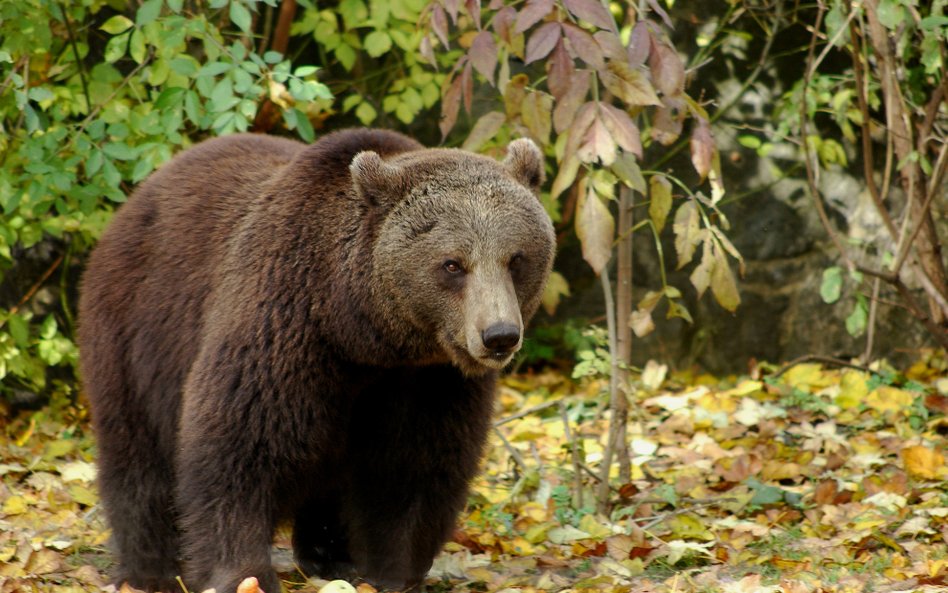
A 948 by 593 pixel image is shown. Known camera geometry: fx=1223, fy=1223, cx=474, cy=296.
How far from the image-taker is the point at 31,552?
5.00 m

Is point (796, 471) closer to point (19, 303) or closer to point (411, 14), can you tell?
point (411, 14)

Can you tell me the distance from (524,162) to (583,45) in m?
0.53

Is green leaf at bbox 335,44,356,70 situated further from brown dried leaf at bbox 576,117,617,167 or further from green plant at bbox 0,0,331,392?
brown dried leaf at bbox 576,117,617,167

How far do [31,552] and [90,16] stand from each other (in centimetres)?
445

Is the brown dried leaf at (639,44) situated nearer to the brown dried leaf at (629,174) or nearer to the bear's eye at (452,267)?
the brown dried leaf at (629,174)

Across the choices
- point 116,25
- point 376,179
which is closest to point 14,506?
point 116,25

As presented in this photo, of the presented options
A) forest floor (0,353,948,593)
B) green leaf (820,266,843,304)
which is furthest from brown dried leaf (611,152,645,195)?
green leaf (820,266,843,304)

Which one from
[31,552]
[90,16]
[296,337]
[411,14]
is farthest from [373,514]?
[90,16]

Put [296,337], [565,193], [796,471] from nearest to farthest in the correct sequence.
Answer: [296,337] < [796,471] < [565,193]

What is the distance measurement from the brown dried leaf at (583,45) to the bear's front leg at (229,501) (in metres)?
1.94

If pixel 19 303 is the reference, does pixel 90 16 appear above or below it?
above

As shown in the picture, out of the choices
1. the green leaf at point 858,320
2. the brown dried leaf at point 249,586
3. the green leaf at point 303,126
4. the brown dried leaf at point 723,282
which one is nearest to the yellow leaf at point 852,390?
the green leaf at point 858,320

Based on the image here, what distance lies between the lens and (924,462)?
6.40 metres

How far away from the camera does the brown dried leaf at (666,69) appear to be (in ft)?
16.5
